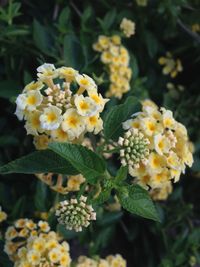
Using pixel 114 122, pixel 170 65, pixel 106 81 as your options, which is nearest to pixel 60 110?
pixel 114 122

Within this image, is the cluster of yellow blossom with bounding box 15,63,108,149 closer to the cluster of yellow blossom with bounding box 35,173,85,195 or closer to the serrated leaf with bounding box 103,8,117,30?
the cluster of yellow blossom with bounding box 35,173,85,195

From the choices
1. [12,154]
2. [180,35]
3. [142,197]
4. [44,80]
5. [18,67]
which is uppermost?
[44,80]

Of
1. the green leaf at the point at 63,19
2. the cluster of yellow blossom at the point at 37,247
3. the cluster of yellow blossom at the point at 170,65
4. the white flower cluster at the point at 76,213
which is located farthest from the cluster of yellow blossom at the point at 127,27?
the white flower cluster at the point at 76,213

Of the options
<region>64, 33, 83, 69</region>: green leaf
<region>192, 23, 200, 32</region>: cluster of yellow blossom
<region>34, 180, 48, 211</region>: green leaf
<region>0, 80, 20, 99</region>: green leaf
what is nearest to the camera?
<region>34, 180, 48, 211</region>: green leaf

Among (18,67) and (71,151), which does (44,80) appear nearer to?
(71,151)

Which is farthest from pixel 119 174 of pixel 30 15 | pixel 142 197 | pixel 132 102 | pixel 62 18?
pixel 30 15

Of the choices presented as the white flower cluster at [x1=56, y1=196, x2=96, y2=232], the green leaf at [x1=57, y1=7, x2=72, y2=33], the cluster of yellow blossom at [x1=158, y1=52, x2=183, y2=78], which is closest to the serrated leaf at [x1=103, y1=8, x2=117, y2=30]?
the green leaf at [x1=57, y1=7, x2=72, y2=33]
